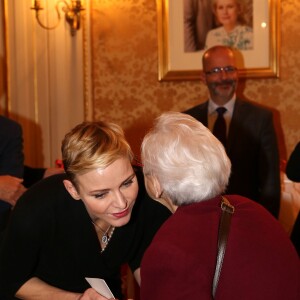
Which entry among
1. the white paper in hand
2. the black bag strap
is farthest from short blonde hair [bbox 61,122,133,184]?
the black bag strap

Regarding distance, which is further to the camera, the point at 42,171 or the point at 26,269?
the point at 42,171

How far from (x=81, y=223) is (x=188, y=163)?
2.16ft

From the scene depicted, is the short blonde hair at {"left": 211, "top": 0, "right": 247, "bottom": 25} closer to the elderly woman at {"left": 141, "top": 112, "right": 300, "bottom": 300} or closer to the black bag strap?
the elderly woman at {"left": 141, "top": 112, "right": 300, "bottom": 300}

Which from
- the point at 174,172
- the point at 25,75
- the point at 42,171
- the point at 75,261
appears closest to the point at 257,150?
the point at 42,171

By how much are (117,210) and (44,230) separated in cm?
34

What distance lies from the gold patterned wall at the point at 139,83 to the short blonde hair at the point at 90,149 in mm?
3038

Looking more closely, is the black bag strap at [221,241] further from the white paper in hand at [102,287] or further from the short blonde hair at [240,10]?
the short blonde hair at [240,10]

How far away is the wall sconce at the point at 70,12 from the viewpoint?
508 cm

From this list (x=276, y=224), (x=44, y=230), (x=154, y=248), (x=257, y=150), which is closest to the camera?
(x=154, y=248)

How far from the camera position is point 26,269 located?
2193 mm

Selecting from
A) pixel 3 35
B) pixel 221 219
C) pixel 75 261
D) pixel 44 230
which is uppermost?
pixel 3 35

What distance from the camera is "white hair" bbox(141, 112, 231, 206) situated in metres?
1.77

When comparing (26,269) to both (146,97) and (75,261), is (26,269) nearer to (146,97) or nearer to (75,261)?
(75,261)

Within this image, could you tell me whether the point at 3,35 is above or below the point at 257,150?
above
